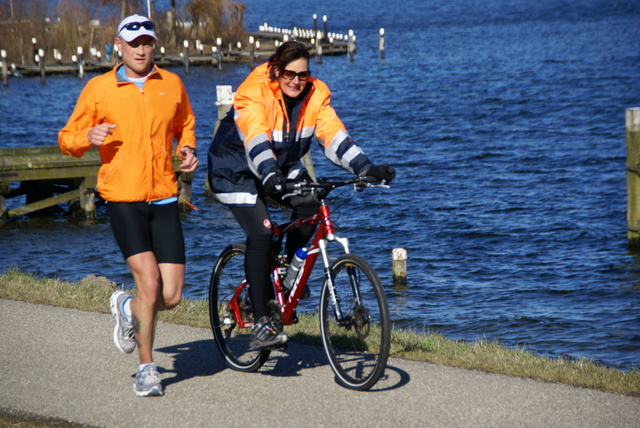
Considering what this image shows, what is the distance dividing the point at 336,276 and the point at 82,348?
2.16 m

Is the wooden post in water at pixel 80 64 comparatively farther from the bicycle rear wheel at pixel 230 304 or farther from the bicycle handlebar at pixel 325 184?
the bicycle handlebar at pixel 325 184

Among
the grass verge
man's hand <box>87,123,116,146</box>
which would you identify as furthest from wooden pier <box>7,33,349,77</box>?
man's hand <box>87,123,116,146</box>

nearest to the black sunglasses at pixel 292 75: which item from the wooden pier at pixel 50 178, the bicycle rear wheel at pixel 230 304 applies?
the bicycle rear wheel at pixel 230 304

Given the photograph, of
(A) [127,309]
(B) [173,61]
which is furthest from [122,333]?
(B) [173,61]

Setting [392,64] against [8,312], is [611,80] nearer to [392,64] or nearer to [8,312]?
[392,64]

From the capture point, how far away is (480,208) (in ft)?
66.2

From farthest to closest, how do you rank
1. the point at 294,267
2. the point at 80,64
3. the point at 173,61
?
1. the point at 173,61
2. the point at 80,64
3. the point at 294,267

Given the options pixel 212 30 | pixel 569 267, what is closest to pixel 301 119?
pixel 569 267

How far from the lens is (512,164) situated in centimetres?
2539

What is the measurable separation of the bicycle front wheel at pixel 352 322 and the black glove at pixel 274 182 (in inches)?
22.1

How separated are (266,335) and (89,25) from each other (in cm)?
6147

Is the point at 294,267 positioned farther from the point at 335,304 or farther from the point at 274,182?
the point at 274,182

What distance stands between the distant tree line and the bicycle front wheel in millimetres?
59941

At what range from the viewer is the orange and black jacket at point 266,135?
538 centimetres
